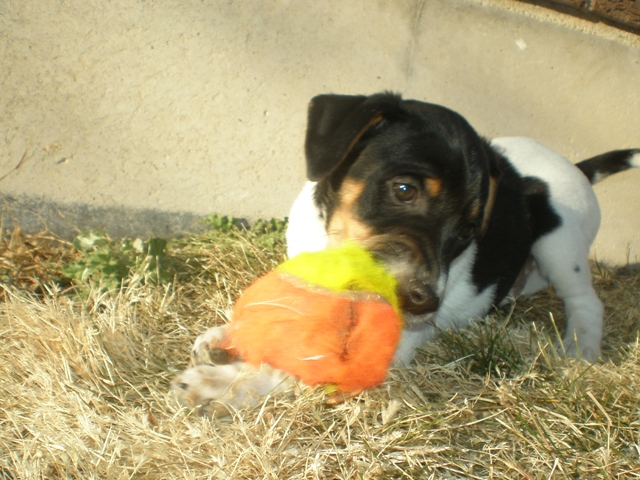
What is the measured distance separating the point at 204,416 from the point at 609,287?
3.32 meters

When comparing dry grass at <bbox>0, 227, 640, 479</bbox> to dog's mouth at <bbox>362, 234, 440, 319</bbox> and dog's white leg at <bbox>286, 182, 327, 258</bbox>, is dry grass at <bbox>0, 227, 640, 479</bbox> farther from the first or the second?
dog's white leg at <bbox>286, 182, 327, 258</bbox>

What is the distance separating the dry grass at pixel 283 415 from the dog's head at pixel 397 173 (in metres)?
0.51

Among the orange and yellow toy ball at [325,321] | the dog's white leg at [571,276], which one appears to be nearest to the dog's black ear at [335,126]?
the orange and yellow toy ball at [325,321]

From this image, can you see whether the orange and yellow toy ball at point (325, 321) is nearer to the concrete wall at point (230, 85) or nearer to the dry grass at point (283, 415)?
the dry grass at point (283, 415)

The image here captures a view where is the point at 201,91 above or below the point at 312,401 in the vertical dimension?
above

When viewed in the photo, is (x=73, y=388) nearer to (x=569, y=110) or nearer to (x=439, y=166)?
(x=439, y=166)

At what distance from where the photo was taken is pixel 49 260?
3.16 m

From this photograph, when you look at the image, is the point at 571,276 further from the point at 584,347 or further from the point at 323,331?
the point at 323,331

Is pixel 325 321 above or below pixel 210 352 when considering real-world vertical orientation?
above

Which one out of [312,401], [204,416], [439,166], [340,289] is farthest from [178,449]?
[439,166]

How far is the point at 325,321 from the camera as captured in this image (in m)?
1.72

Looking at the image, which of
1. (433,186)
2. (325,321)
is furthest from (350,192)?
(325,321)

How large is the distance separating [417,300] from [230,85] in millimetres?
2178

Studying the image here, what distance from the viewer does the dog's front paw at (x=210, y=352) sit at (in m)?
2.28
